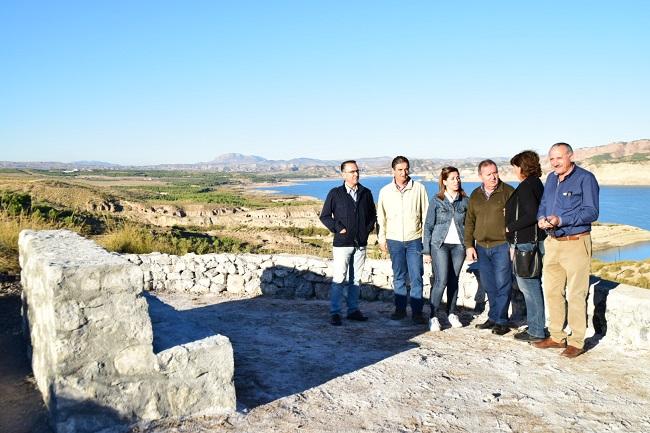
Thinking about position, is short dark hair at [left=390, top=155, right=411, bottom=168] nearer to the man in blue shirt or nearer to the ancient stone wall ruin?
the man in blue shirt

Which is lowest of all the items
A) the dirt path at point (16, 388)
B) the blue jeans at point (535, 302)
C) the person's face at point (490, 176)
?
the dirt path at point (16, 388)

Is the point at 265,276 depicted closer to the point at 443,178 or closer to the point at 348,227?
the point at 348,227

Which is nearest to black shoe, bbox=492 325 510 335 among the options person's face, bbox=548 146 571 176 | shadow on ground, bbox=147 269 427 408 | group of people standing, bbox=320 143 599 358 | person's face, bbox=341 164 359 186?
group of people standing, bbox=320 143 599 358

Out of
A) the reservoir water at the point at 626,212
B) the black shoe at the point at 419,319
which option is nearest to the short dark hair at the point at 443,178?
the black shoe at the point at 419,319

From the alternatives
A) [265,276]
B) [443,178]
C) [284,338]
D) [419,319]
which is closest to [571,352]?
[419,319]

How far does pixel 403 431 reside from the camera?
3.36 m

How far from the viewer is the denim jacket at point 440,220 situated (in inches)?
217

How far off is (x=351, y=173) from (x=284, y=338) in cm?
194

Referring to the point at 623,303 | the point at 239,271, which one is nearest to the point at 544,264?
the point at 623,303

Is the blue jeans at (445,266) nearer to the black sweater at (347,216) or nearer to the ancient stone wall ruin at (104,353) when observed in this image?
the black sweater at (347,216)

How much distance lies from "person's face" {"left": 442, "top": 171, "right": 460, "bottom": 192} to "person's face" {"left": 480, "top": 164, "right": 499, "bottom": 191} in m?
0.34

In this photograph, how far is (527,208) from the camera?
4.81 m

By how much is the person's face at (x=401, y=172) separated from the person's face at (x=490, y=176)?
852 millimetres

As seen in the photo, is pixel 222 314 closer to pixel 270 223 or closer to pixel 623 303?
pixel 623 303
